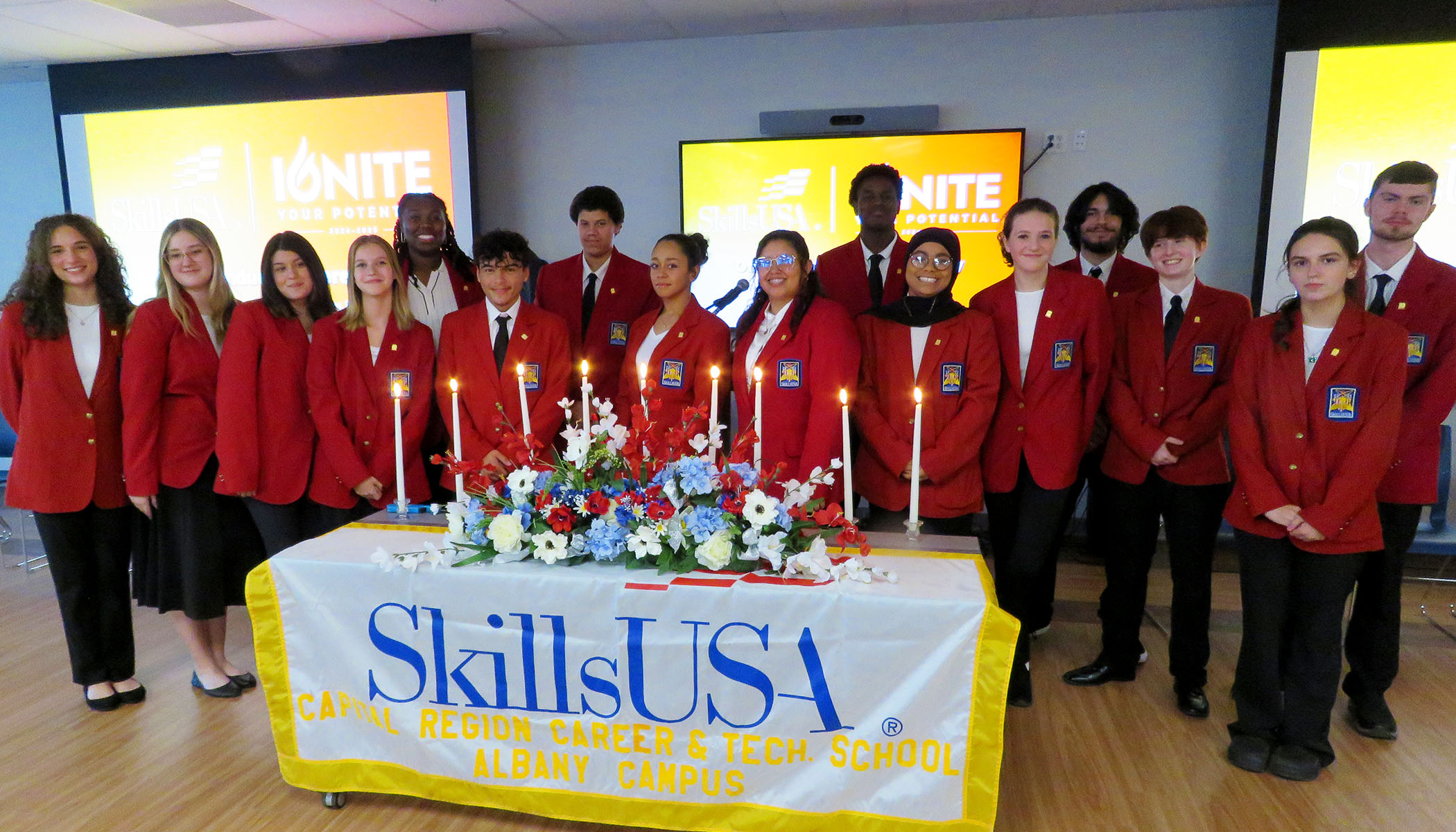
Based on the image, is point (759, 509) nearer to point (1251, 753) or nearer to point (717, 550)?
point (717, 550)

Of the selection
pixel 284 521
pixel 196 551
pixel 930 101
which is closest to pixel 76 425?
pixel 196 551

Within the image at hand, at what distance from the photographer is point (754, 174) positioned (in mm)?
4977

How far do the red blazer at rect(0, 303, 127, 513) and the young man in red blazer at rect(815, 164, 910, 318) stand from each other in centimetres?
265

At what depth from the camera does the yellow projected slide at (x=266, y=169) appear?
5.16 m

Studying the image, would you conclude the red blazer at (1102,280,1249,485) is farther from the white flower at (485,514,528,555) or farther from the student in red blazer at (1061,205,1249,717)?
the white flower at (485,514,528,555)

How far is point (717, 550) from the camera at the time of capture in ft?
6.05

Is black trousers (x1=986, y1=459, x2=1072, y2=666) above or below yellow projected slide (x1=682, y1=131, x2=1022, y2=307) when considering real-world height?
below

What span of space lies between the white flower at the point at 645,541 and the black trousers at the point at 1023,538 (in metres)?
1.37

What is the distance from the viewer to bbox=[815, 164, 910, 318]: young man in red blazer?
11.1 ft

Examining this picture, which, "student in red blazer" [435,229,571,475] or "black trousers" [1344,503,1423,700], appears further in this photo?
"student in red blazer" [435,229,571,475]

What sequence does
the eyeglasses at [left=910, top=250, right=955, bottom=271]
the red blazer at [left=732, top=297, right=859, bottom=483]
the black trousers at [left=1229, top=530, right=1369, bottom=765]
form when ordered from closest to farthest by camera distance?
the black trousers at [left=1229, top=530, right=1369, bottom=765], the eyeglasses at [left=910, top=250, right=955, bottom=271], the red blazer at [left=732, top=297, right=859, bottom=483]

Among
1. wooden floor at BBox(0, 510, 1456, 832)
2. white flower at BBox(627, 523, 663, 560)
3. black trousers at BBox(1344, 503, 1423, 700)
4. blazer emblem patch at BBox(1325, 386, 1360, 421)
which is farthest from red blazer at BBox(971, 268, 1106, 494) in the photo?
white flower at BBox(627, 523, 663, 560)

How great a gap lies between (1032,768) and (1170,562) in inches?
36.4

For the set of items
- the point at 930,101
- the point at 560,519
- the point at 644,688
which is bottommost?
the point at 644,688
